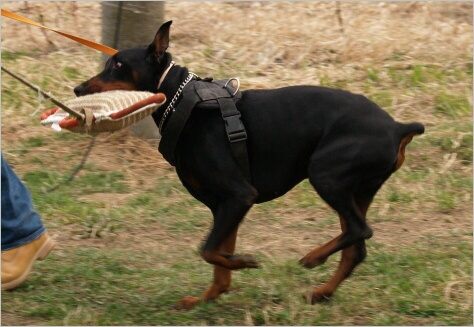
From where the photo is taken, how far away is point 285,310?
177 inches

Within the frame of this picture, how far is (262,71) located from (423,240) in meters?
3.55

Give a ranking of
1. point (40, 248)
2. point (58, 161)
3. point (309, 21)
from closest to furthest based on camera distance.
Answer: point (40, 248) → point (58, 161) → point (309, 21)

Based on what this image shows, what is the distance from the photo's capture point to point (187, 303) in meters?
4.56

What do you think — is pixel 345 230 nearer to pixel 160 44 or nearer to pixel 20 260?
pixel 160 44

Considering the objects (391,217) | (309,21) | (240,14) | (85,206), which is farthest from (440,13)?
(85,206)

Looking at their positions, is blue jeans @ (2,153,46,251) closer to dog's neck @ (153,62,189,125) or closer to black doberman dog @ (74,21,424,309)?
black doberman dog @ (74,21,424,309)

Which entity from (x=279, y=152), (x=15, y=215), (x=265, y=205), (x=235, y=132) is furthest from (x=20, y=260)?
(x=265, y=205)

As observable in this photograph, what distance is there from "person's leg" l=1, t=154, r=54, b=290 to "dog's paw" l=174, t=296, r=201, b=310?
33.0 inches

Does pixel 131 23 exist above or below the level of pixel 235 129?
below

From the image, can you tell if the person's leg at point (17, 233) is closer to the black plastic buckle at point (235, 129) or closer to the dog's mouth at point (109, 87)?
the dog's mouth at point (109, 87)

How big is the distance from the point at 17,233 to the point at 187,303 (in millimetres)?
994

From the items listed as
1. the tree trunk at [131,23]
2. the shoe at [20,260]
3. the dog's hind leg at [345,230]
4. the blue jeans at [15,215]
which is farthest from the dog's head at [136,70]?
the tree trunk at [131,23]

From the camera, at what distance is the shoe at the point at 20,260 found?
4711 mm

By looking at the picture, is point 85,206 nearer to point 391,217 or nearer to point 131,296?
point 131,296
